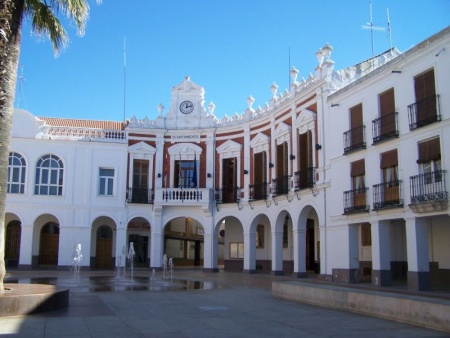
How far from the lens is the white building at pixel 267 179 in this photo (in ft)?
64.3

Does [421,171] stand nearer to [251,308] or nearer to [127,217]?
[251,308]

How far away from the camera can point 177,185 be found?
116 ft

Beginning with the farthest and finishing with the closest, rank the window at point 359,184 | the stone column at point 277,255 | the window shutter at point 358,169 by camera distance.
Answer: the stone column at point 277,255 → the window shutter at point 358,169 → the window at point 359,184

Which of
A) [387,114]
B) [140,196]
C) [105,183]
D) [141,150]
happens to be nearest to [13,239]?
[105,183]

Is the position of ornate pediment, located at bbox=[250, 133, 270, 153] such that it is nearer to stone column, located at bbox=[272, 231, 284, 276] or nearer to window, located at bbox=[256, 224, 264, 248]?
stone column, located at bbox=[272, 231, 284, 276]

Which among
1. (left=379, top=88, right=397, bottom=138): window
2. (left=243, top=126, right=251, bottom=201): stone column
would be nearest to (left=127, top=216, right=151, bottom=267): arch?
(left=243, top=126, right=251, bottom=201): stone column

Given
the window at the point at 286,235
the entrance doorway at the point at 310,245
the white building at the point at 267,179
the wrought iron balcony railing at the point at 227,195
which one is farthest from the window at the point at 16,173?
the entrance doorway at the point at 310,245

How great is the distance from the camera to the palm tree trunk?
12.3m

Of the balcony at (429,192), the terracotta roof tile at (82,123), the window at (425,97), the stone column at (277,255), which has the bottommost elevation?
the stone column at (277,255)

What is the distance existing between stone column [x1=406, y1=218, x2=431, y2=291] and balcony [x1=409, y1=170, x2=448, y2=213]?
73cm

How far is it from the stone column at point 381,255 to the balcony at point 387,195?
0.89 meters

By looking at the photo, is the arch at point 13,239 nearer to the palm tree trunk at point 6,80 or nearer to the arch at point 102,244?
the arch at point 102,244

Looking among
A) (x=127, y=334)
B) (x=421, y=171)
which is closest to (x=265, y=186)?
(x=421, y=171)

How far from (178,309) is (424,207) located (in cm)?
952
